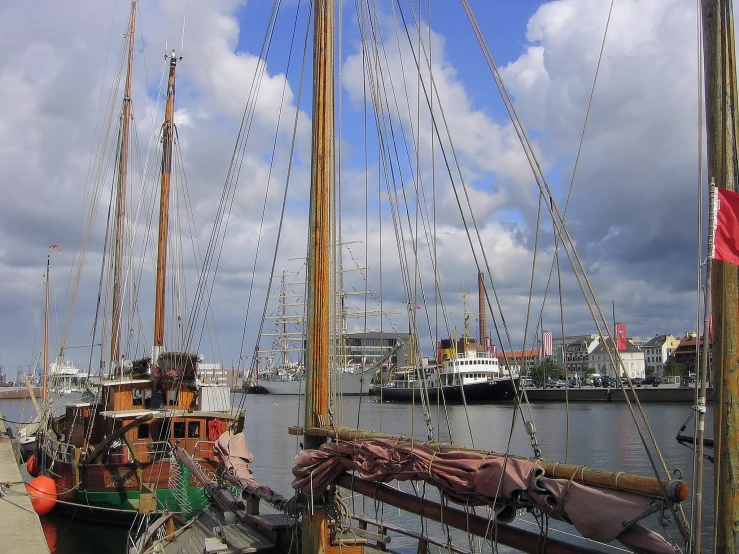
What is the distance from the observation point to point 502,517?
6.22 meters

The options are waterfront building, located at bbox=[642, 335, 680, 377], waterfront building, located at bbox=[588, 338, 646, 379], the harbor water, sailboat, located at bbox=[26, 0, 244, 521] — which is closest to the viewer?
the harbor water

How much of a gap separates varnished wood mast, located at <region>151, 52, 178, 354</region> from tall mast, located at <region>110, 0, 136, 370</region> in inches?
66.2

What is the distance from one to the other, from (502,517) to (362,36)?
9368 millimetres

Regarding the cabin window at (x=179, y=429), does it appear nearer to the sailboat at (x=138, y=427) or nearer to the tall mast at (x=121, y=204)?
the sailboat at (x=138, y=427)

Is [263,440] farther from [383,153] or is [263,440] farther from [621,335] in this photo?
[621,335]

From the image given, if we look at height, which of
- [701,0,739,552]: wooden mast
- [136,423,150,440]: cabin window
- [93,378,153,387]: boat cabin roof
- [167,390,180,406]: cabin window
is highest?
[701,0,739,552]: wooden mast

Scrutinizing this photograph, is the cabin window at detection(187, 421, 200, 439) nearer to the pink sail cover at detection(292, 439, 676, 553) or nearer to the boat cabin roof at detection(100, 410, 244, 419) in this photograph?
the boat cabin roof at detection(100, 410, 244, 419)

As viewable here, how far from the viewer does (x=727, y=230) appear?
4949 mm

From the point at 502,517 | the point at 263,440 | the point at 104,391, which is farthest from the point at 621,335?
the point at 502,517

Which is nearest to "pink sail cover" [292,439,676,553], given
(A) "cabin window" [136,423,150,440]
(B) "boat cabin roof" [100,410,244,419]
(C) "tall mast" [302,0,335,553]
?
(C) "tall mast" [302,0,335,553]

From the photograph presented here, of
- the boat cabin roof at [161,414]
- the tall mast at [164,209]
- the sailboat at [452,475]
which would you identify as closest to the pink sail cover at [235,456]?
the sailboat at [452,475]

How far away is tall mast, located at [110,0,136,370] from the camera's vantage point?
28.3 m

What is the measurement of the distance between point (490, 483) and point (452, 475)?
0.55m

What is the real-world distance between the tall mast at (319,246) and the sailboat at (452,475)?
0.05 feet
